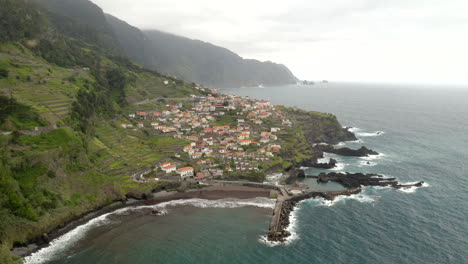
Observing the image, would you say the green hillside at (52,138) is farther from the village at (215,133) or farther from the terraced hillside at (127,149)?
Result: the village at (215,133)

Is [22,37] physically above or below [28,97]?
above

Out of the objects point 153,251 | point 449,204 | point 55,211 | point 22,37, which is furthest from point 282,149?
point 22,37

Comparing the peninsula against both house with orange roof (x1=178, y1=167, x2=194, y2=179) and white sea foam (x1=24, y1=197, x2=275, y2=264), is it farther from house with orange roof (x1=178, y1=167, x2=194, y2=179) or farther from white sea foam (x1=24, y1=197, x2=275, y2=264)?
white sea foam (x1=24, y1=197, x2=275, y2=264)

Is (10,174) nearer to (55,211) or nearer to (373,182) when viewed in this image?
(55,211)

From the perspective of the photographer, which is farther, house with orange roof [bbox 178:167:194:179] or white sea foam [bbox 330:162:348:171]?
white sea foam [bbox 330:162:348:171]

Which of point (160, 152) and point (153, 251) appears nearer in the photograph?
point (153, 251)

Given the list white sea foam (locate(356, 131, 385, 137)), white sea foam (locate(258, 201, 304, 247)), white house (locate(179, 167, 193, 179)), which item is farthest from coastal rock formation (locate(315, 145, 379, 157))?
white house (locate(179, 167, 193, 179))

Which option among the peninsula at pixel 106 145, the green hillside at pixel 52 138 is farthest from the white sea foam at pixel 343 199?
the green hillside at pixel 52 138
